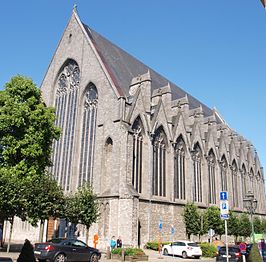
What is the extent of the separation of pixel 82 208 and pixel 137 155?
8.38 metres

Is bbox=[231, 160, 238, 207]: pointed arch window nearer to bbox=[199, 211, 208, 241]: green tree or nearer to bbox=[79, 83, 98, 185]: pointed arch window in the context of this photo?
bbox=[199, 211, 208, 241]: green tree

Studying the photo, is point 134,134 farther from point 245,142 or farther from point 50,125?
point 245,142

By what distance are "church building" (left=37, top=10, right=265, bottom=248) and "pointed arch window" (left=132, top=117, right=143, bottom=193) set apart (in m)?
0.09

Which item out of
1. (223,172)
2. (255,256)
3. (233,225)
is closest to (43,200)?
(255,256)

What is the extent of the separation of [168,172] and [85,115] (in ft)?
33.5

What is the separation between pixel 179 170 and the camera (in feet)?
121

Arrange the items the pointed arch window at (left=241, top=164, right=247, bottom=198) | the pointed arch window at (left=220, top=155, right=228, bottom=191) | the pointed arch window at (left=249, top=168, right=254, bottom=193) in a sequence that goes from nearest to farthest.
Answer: the pointed arch window at (left=220, top=155, right=228, bottom=191), the pointed arch window at (left=241, top=164, right=247, bottom=198), the pointed arch window at (left=249, top=168, right=254, bottom=193)

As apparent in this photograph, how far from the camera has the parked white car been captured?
86.0ft

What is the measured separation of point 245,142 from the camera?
57531 mm

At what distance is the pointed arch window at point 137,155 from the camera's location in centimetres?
3031

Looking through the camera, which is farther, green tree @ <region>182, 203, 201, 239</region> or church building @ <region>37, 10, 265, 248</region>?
green tree @ <region>182, 203, 201, 239</region>

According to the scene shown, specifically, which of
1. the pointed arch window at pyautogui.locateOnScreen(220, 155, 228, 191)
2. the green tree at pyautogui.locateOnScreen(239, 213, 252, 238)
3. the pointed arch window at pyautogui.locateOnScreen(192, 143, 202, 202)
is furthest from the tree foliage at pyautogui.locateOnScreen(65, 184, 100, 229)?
the pointed arch window at pyautogui.locateOnScreen(220, 155, 228, 191)

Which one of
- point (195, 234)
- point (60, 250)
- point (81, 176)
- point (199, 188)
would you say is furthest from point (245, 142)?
point (60, 250)

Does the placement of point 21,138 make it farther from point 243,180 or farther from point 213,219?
point 243,180
